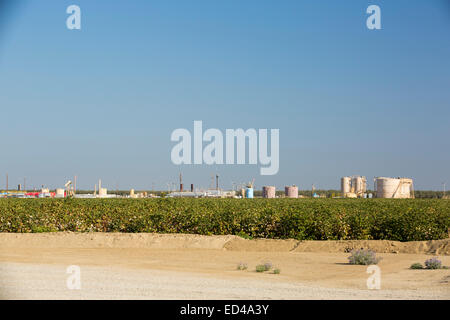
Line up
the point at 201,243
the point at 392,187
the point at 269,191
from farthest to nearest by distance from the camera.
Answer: the point at 269,191, the point at 392,187, the point at 201,243

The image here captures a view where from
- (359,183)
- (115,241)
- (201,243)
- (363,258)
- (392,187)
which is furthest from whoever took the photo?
(359,183)

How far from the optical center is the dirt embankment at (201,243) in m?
23.1

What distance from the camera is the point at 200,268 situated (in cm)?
1800

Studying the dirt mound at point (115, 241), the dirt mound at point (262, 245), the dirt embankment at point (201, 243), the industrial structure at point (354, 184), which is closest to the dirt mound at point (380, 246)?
→ the dirt embankment at point (201, 243)

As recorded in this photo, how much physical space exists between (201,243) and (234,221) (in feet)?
9.64

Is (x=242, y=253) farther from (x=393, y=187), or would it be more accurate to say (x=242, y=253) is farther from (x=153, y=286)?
(x=393, y=187)

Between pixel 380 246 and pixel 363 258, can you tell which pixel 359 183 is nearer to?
pixel 380 246

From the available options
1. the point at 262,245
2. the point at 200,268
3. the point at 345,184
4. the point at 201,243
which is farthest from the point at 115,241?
the point at 345,184

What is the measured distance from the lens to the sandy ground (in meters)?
12.3

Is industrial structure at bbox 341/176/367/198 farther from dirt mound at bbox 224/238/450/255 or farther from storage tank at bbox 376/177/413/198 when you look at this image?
dirt mound at bbox 224/238/450/255

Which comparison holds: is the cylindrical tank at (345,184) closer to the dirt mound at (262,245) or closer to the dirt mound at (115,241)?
the dirt mound at (115,241)

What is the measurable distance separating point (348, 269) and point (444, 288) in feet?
14.6

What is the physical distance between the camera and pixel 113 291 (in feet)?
40.0

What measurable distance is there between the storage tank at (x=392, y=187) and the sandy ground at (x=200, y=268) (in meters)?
74.4
